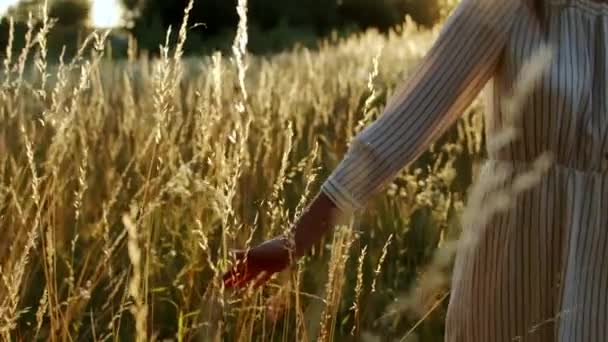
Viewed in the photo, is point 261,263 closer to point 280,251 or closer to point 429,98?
point 280,251

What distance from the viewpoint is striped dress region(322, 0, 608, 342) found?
162cm

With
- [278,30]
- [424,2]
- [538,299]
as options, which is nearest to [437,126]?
[538,299]

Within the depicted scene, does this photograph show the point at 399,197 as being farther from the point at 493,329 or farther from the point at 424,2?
the point at 424,2

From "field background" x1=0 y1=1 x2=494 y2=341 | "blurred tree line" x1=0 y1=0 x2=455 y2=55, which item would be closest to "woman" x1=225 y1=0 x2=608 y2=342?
"field background" x1=0 y1=1 x2=494 y2=341

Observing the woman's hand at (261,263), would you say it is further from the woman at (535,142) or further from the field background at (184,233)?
the field background at (184,233)

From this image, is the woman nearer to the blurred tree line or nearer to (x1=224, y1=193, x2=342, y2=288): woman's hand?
(x1=224, y1=193, x2=342, y2=288): woman's hand

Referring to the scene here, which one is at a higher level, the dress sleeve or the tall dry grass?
the dress sleeve

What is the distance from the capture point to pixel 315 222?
162cm

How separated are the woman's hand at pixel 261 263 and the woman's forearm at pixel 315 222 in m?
0.03

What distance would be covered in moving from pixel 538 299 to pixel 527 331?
0.17 ft

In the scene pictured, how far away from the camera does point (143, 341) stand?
4.91 feet

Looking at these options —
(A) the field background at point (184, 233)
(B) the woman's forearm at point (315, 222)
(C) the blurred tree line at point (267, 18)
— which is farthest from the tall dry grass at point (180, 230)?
(C) the blurred tree line at point (267, 18)

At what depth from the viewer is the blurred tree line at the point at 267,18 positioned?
3025 centimetres

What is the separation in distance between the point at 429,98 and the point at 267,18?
3387 cm
